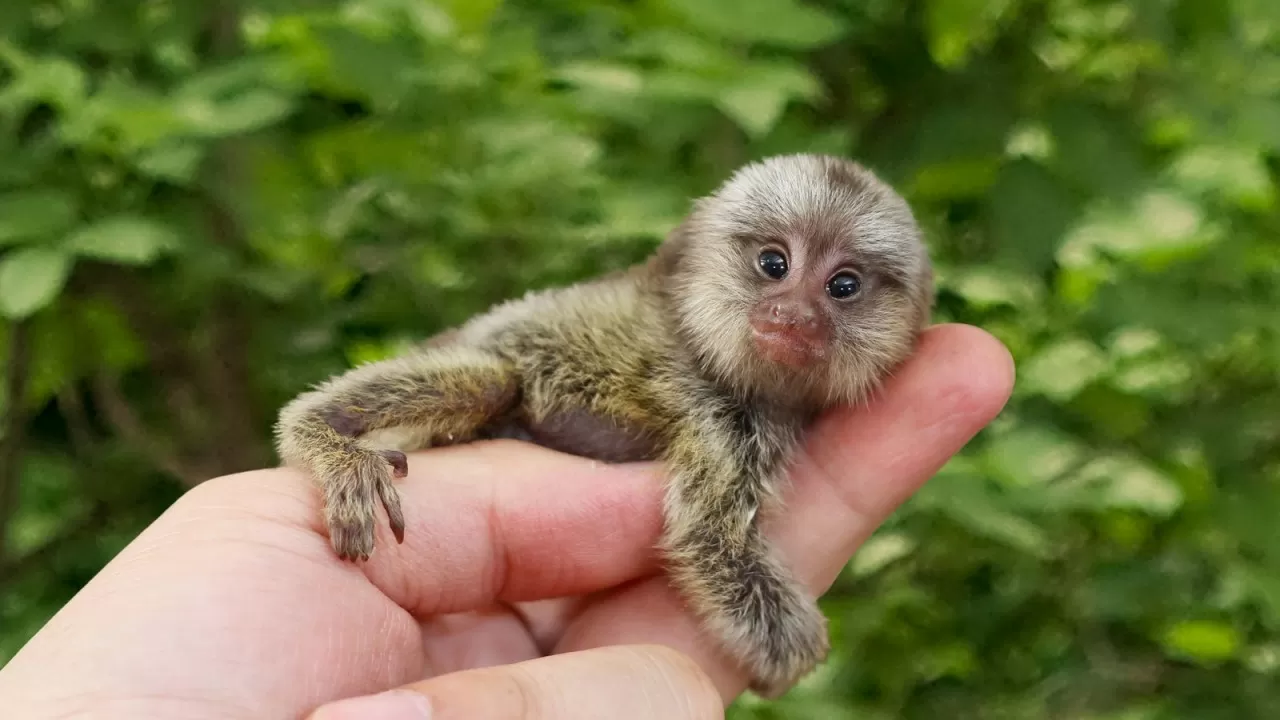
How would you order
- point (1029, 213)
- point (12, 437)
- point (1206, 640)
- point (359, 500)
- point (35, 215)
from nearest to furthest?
1. point (359, 500)
2. point (35, 215)
3. point (1029, 213)
4. point (1206, 640)
5. point (12, 437)

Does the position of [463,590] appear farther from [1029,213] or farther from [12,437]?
[12,437]

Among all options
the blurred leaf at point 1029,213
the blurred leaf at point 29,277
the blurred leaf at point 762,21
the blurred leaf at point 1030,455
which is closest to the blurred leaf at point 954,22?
the blurred leaf at point 762,21

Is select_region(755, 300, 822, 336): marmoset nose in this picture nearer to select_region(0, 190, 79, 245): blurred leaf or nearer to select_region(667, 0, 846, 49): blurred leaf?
select_region(667, 0, 846, 49): blurred leaf

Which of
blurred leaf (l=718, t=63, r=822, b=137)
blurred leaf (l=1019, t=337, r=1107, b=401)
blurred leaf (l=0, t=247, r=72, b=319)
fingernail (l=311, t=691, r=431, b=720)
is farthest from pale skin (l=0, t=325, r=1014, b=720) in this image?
blurred leaf (l=718, t=63, r=822, b=137)

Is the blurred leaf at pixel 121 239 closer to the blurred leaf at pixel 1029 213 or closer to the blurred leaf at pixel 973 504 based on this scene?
the blurred leaf at pixel 973 504

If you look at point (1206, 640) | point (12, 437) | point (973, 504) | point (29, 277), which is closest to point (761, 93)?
point (973, 504)

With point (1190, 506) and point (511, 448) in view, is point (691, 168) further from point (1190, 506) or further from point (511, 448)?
point (1190, 506)
